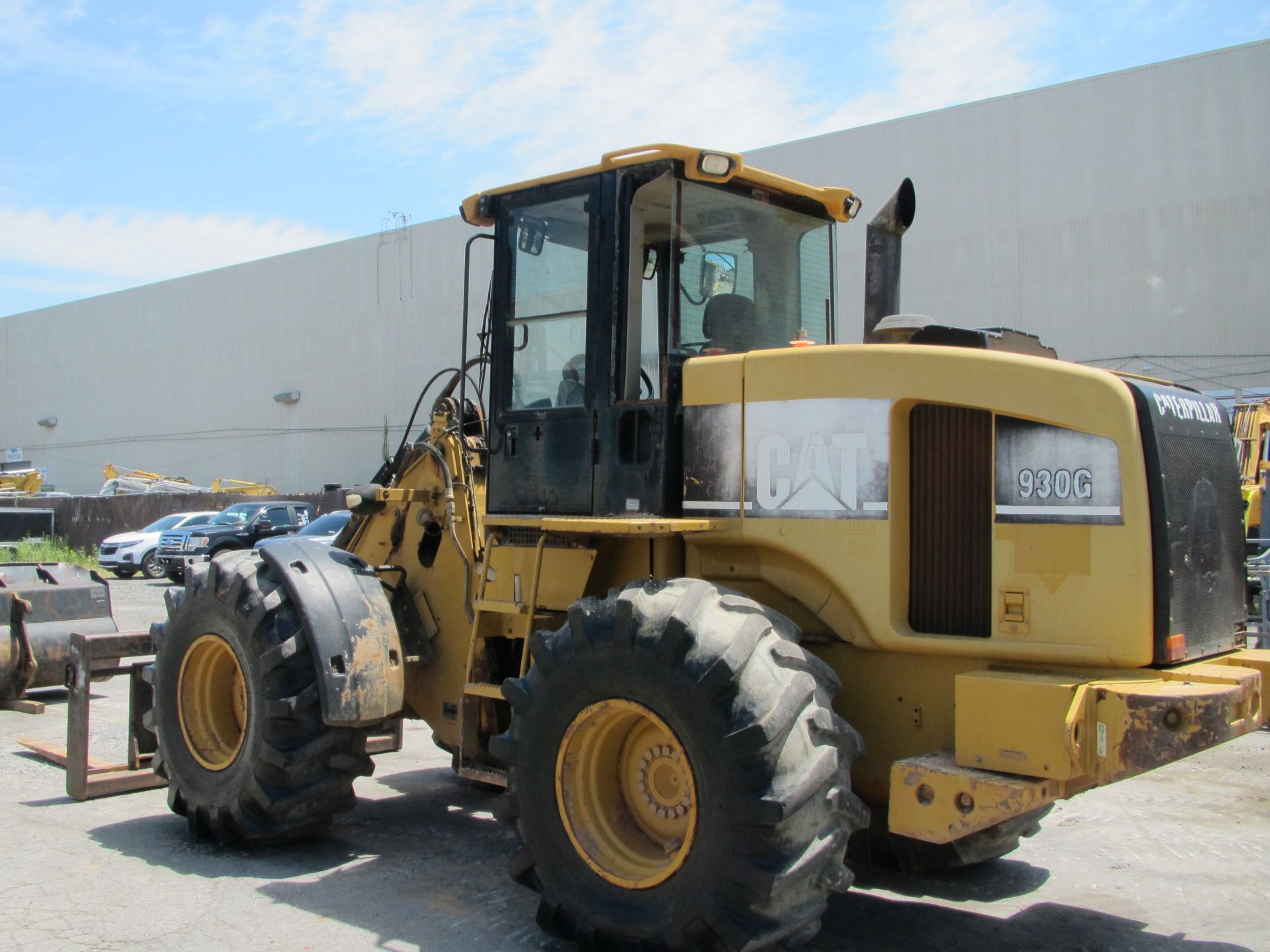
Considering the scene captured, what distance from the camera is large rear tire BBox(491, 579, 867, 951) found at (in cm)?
386

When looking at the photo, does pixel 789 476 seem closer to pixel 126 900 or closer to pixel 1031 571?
pixel 1031 571

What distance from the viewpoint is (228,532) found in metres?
25.6

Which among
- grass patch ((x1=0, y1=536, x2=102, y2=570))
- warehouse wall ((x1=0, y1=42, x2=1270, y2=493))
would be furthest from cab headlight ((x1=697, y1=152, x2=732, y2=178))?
warehouse wall ((x1=0, y1=42, x2=1270, y2=493))

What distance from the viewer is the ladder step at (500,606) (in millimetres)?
5484

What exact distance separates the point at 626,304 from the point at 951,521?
1.76 meters

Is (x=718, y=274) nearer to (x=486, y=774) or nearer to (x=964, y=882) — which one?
(x=486, y=774)

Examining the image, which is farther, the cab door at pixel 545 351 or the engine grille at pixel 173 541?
the engine grille at pixel 173 541

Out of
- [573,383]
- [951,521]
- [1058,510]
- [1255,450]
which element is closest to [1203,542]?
[1058,510]

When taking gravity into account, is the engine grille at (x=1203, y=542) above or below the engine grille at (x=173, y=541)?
above

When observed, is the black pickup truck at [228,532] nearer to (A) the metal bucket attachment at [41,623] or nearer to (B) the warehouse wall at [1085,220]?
(B) the warehouse wall at [1085,220]

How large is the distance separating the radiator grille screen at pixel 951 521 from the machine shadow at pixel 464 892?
1374 mm

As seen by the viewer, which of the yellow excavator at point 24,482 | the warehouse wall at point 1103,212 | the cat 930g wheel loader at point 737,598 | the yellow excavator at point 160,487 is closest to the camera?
the cat 930g wheel loader at point 737,598

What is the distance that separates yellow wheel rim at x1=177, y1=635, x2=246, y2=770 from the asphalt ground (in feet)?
1.63

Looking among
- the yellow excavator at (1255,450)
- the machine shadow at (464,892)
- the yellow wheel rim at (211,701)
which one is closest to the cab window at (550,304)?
the machine shadow at (464,892)
